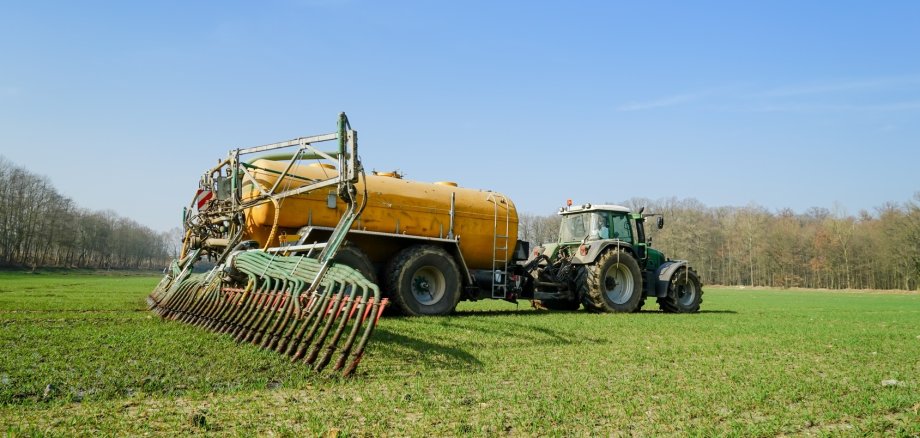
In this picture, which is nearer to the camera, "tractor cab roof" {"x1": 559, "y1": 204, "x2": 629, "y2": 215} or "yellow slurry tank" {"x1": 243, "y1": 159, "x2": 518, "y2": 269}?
"yellow slurry tank" {"x1": 243, "y1": 159, "x2": 518, "y2": 269}

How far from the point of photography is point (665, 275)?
1434cm

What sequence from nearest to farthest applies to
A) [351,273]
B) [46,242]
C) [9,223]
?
1. [351,273]
2. [9,223]
3. [46,242]

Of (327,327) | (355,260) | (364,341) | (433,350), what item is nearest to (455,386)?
(364,341)

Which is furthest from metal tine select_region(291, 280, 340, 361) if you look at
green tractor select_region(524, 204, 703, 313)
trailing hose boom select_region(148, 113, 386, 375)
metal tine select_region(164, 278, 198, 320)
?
green tractor select_region(524, 204, 703, 313)

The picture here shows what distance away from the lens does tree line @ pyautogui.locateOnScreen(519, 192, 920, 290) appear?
57.6 meters

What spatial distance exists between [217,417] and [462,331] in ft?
15.8

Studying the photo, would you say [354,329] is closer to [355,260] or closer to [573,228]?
[355,260]

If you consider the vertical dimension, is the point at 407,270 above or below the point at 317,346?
above

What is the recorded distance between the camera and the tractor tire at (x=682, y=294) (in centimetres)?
1442

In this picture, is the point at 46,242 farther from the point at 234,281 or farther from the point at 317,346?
the point at 317,346

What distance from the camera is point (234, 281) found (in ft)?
28.7

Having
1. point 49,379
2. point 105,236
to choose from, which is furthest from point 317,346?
point 105,236

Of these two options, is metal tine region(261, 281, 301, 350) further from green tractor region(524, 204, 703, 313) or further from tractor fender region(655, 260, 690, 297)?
tractor fender region(655, 260, 690, 297)

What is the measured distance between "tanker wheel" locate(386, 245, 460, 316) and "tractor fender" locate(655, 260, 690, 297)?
5.52 metres
